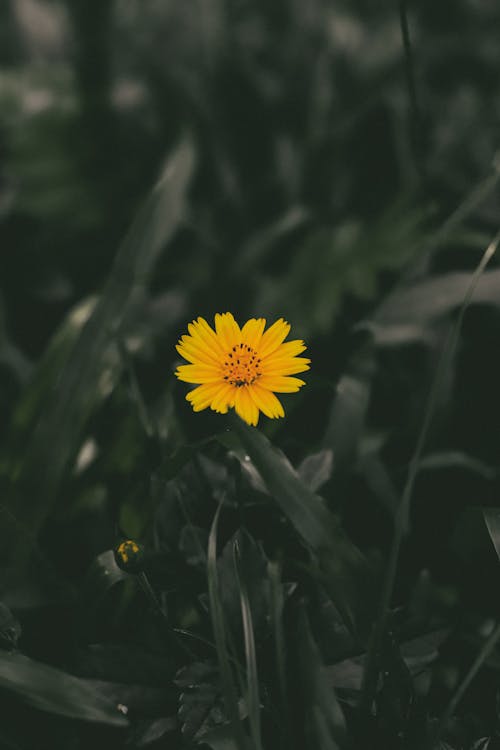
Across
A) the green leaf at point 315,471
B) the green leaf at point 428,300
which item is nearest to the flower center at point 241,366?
the green leaf at point 315,471

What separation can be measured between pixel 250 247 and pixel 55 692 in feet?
3.22

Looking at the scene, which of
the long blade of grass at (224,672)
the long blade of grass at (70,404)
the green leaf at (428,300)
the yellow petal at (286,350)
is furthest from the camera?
the green leaf at (428,300)

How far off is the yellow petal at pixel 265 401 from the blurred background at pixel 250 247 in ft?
0.30

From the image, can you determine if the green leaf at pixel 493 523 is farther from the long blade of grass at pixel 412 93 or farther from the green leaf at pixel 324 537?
the long blade of grass at pixel 412 93

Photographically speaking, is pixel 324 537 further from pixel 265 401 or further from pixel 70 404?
pixel 70 404

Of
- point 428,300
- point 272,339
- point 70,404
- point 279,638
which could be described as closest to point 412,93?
point 428,300

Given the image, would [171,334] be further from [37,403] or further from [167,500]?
[167,500]

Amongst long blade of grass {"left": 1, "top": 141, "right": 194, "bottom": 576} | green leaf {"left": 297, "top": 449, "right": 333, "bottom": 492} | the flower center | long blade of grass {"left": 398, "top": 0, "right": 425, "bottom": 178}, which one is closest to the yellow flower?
the flower center

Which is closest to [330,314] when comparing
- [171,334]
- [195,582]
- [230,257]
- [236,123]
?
[171,334]

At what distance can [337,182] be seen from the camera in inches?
65.4

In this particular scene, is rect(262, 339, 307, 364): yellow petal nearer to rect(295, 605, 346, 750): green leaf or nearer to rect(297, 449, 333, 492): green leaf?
rect(297, 449, 333, 492): green leaf

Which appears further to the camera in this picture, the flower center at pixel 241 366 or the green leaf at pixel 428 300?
the green leaf at pixel 428 300

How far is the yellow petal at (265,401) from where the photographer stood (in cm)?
64

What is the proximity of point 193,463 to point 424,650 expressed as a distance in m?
0.29
